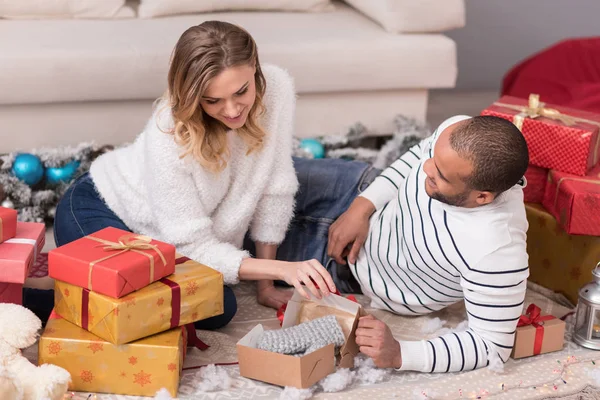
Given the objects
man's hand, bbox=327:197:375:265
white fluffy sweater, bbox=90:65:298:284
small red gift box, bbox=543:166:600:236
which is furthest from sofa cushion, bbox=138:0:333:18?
small red gift box, bbox=543:166:600:236

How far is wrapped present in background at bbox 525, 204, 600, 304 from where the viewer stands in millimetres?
1812

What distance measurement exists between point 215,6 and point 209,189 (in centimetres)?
102

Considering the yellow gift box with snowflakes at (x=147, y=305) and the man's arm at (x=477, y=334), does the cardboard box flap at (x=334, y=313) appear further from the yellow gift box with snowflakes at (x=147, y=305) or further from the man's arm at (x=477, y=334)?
the yellow gift box with snowflakes at (x=147, y=305)

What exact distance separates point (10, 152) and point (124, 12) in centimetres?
57

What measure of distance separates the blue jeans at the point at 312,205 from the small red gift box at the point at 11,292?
0.82 ft

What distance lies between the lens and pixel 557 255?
6.19ft

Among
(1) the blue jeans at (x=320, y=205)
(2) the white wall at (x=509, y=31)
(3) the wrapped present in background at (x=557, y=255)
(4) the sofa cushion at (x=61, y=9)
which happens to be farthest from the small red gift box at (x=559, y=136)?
(2) the white wall at (x=509, y=31)

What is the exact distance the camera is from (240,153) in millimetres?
1702

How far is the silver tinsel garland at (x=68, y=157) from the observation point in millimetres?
2047

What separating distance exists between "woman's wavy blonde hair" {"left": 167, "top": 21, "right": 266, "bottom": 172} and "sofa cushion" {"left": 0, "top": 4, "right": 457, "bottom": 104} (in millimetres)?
623

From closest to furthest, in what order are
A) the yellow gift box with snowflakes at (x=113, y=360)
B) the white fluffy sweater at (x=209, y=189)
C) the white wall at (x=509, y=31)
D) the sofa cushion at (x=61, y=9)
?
the yellow gift box with snowflakes at (x=113, y=360) → the white fluffy sweater at (x=209, y=189) → the sofa cushion at (x=61, y=9) → the white wall at (x=509, y=31)

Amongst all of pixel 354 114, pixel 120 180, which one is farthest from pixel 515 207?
pixel 354 114

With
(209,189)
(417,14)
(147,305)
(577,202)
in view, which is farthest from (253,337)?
(417,14)

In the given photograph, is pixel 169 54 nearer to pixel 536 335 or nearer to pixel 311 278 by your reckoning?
pixel 311 278
